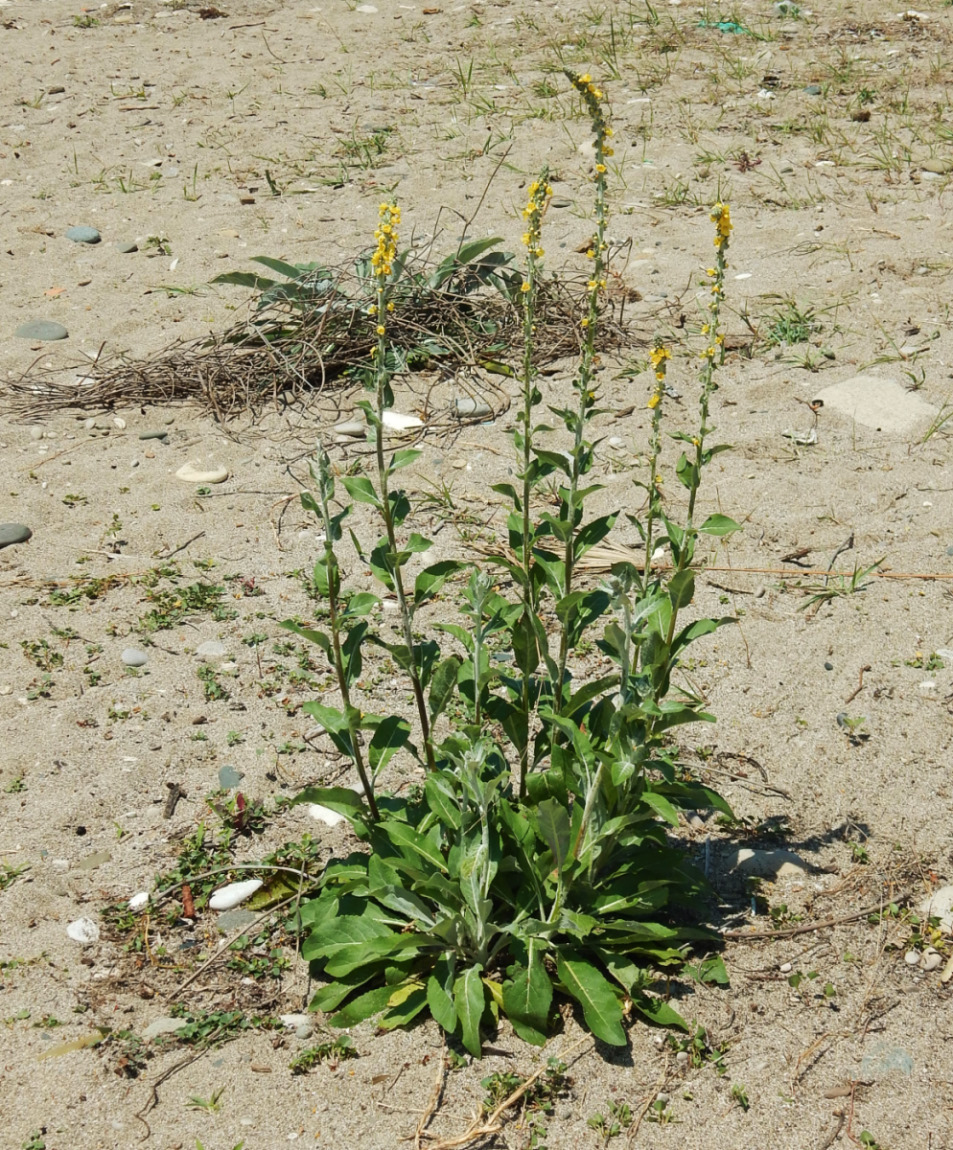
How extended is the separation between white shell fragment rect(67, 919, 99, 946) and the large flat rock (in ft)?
10.8

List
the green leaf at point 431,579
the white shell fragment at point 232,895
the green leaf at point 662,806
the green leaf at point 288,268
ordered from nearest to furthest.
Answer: the green leaf at point 662,806 → the green leaf at point 431,579 → the white shell fragment at point 232,895 → the green leaf at point 288,268

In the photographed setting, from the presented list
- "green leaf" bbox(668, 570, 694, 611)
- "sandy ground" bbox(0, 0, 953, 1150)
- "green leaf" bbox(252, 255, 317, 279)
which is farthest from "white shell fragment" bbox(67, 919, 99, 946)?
"green leaf" bbox(252, 255, 317, 279)

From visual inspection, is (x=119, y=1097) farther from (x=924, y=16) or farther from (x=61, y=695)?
(x=924, y=16)

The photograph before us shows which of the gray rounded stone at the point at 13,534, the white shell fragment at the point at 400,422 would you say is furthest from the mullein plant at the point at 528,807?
the white shell fragment at the point at 400,422

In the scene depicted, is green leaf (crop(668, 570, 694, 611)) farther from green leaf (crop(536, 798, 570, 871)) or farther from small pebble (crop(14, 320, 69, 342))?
small pebble (crop(14, 320, 69, 342))

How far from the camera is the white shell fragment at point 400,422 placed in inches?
191

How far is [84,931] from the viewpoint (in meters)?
2.81

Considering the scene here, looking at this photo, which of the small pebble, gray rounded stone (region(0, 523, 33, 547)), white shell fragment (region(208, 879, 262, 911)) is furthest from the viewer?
the small pebble

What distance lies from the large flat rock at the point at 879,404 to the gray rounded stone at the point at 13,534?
3077 millimetres

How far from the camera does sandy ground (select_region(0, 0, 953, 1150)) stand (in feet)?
8.14

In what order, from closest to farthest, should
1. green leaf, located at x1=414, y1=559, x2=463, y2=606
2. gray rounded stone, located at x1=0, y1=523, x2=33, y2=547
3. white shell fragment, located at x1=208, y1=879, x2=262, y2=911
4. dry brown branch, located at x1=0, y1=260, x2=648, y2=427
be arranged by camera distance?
green leaf, located at x1=414, y1=559, x2=463, y2=606
white shell fragment, located at x1=208, y1=879, x2=262, y2=911
gray rounded stone, located at x1=0, y1=523, x2=33, y2=547
dry brown branch, located at x1=0, y1=260, x2=648, y2=427

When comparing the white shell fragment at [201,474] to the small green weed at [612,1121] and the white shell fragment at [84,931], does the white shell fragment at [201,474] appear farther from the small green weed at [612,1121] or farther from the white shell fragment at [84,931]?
the small green weed at [612,1121]

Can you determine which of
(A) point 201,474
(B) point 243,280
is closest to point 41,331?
(B) point 243,280

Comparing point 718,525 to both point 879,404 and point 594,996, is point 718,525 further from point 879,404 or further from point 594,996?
point 879,404
